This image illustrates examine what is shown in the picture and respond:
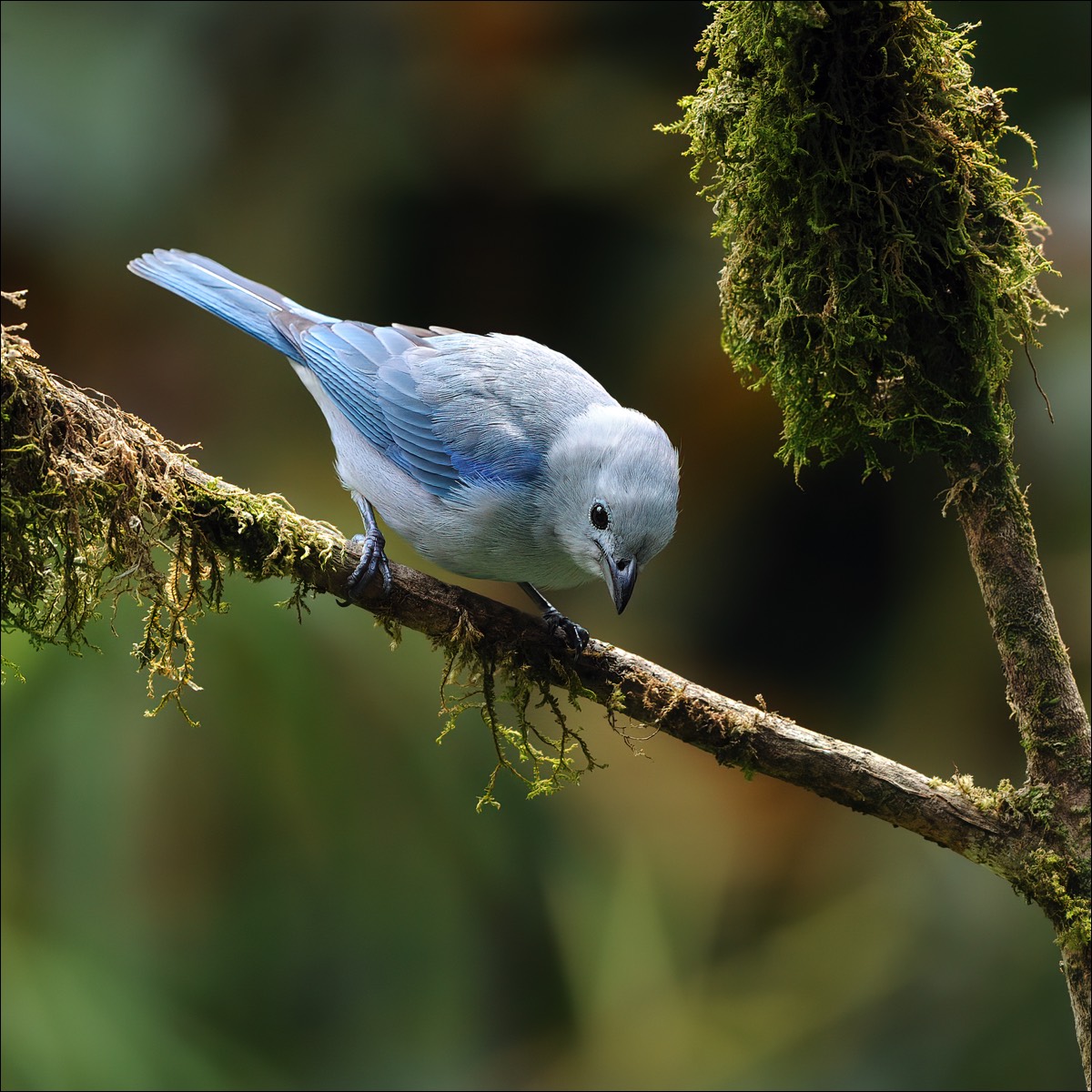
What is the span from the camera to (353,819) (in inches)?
219

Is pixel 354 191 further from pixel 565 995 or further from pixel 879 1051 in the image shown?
pixel 879 1051

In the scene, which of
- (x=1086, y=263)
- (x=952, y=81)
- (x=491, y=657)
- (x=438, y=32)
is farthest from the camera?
(x=438, y=32)

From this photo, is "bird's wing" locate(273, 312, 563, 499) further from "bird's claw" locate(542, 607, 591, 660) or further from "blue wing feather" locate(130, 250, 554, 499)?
"bird's claw" locate(542, 607, 591, 660)

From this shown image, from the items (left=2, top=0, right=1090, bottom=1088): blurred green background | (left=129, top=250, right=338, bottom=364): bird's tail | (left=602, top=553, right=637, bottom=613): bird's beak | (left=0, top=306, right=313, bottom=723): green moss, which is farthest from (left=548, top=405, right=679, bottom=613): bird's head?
(left=2, top=0, right=1090, bottom=1088): blurred green background

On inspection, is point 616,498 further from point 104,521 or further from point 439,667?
point 439,667

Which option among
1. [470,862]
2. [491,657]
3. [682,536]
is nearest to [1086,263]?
[682,536]

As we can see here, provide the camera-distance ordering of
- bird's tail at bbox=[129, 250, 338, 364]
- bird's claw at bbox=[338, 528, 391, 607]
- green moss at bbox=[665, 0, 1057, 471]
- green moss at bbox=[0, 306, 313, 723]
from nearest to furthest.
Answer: green moss at bbox=[665, 0, 1057, 471] < green moss at bbox=[0, 306, 313, 723] < bird's claw at bbox=[338, 528, 391, 607] < bird's tail at bbox=[129, 250, 338, 364]

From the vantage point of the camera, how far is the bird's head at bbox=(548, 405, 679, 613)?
125 inches

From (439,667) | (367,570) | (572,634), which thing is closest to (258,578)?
(367,570)

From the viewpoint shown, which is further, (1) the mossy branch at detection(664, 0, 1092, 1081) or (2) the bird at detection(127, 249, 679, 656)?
(2) the bird at detection(127, 249, 679, 656)

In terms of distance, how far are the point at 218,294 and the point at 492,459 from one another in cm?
140

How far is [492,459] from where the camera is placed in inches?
136

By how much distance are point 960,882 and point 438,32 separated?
18.1 feet

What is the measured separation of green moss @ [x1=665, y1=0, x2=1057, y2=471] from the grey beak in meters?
0.67
